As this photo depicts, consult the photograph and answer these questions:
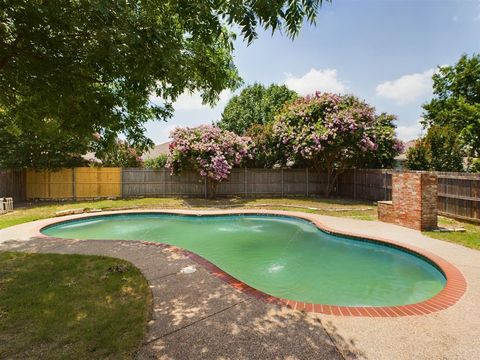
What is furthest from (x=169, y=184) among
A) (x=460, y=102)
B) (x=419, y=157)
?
(x=460, y=102)

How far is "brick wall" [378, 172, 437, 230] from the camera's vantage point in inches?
351

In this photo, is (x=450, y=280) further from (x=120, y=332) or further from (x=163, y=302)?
(x=120, y=332)

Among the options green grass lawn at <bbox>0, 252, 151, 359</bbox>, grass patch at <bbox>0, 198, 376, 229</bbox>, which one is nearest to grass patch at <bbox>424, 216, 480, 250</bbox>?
grass patch at <bbox>0, 198, 376, 229</bbox>

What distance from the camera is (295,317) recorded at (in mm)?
3719

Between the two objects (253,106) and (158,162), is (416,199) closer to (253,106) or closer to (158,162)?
(158,162)

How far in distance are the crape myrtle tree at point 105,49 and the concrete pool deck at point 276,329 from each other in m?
2.97

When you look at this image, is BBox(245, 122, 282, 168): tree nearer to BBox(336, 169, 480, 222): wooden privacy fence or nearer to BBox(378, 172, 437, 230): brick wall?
BBox(336, 169, 480, 222): wooden privacy fence

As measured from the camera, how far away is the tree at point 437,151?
651 inches

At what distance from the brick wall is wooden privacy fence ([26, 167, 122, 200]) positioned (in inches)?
618

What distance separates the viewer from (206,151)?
56.8 ft

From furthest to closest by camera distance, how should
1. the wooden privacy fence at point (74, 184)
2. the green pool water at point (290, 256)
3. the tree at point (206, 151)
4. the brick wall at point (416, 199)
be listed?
1. the wooden privacy fence at point (74, 184)
2. the tree at point (206, 151)
3. the brick wall at point (416, 199)
4. the green pool water at point (290, 256)

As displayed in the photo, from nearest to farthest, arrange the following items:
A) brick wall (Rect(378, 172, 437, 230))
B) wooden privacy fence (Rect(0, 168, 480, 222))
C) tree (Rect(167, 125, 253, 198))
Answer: brick wall (Rect(378, 172, 437, 230))
wooden privacy fence (Rect(0, 168, 480, 222))
tree (Rect(167, 125, 253, 198))

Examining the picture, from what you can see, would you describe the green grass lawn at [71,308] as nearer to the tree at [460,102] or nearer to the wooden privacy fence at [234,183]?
the wooden privacy fence at [234,183]

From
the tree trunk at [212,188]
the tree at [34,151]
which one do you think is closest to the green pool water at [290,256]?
the tree trunk at [212,188]
